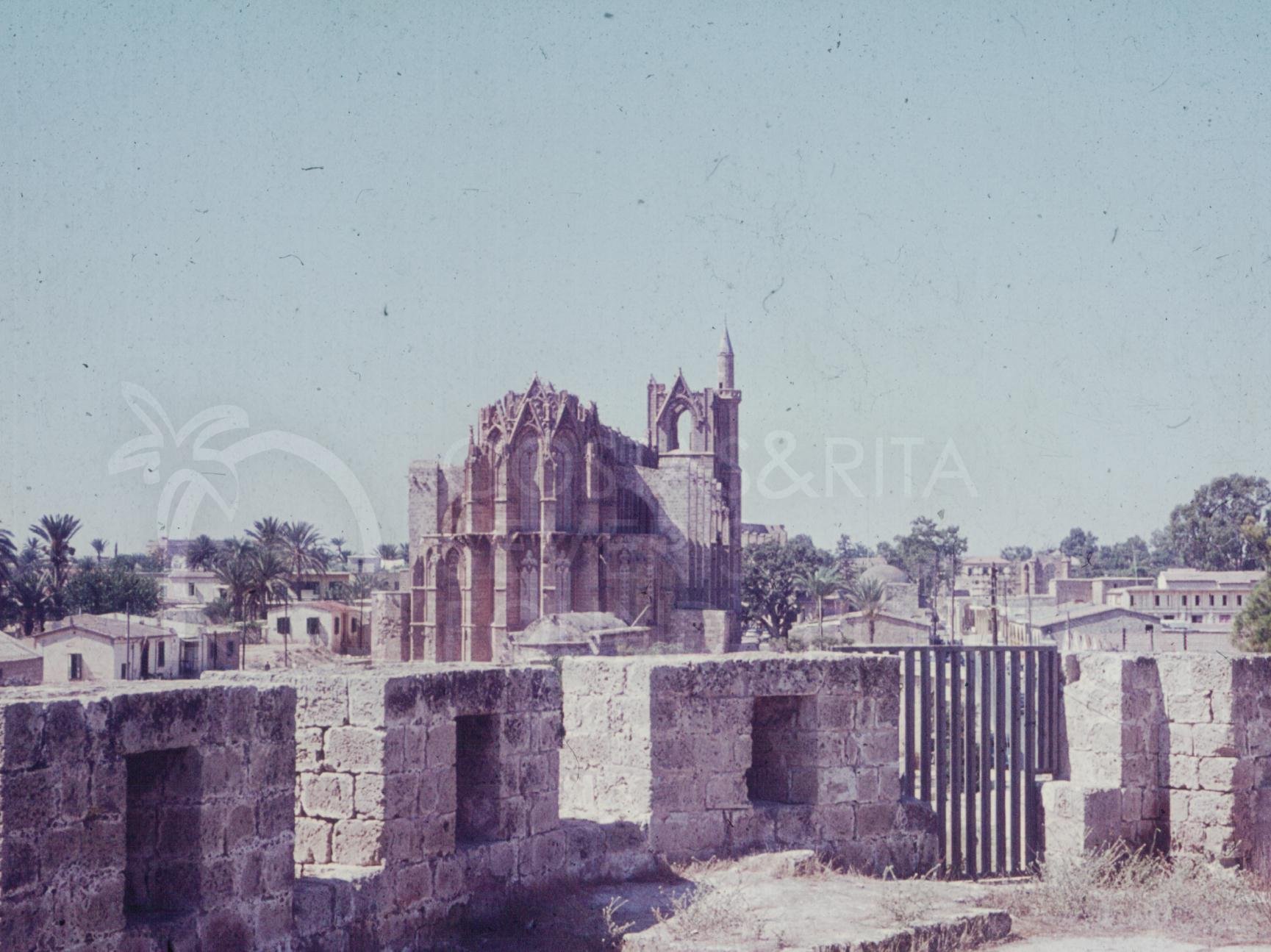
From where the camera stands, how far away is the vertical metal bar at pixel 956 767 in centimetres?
909

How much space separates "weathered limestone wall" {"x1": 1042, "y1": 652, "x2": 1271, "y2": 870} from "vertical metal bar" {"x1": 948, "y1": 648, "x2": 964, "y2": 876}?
690 mm

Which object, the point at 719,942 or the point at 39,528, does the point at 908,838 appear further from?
the point at 39,528

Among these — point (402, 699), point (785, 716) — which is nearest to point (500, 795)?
point (402, 699)

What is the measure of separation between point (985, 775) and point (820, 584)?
179 feet

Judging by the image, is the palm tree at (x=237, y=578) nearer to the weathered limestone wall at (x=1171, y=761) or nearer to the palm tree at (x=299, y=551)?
the palm tree at (x=299, y=551)

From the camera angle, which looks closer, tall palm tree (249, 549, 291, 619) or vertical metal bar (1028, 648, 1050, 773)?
vertical metal bar (1028, 648, 1050, 773)

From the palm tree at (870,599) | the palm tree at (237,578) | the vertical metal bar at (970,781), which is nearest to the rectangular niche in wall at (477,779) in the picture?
the vertical metal bar at (970,781)

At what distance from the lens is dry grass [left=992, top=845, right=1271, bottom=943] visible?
7141 millimetres

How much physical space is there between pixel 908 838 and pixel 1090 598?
285ft

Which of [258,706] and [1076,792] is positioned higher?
[258,706]

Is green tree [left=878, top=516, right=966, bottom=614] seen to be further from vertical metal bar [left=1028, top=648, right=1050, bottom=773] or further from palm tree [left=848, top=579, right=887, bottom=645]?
vertical metal bar [left=1028, top=648, right=1050, bottom=773]

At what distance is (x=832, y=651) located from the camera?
8.59 metres

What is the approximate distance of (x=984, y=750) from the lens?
918 cm

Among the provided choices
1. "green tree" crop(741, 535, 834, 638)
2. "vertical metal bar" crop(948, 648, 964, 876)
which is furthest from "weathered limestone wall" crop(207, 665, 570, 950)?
"green tree" crop(741, 535, 834, 638)
